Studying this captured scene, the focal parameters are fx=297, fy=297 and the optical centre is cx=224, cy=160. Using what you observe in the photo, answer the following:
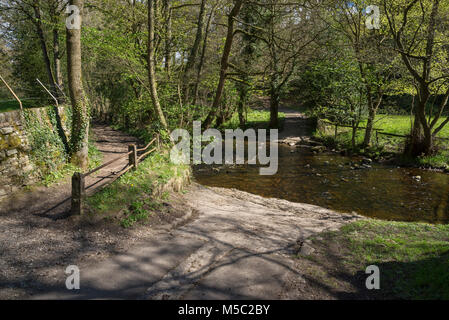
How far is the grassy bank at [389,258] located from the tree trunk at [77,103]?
792 centimetres

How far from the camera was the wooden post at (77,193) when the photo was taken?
7141 millimetres

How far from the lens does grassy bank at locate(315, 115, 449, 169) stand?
627 inches

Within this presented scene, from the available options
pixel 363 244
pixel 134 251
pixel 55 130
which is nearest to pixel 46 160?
pixel 55 130

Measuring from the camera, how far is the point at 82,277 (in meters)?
5.19

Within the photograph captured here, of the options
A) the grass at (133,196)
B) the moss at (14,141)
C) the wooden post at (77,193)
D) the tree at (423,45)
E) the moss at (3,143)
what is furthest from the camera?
the tree at (423,45)

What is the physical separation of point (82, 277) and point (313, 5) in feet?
32.5

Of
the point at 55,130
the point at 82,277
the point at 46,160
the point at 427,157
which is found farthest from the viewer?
the point at 427,157

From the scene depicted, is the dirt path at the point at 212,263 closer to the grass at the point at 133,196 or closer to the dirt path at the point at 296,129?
the grass at the point at 133,196

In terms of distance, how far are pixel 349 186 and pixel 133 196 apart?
954 centimetres

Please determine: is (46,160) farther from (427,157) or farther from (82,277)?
(427,157)

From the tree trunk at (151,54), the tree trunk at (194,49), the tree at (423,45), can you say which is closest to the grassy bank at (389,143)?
the tree at (423,45)
